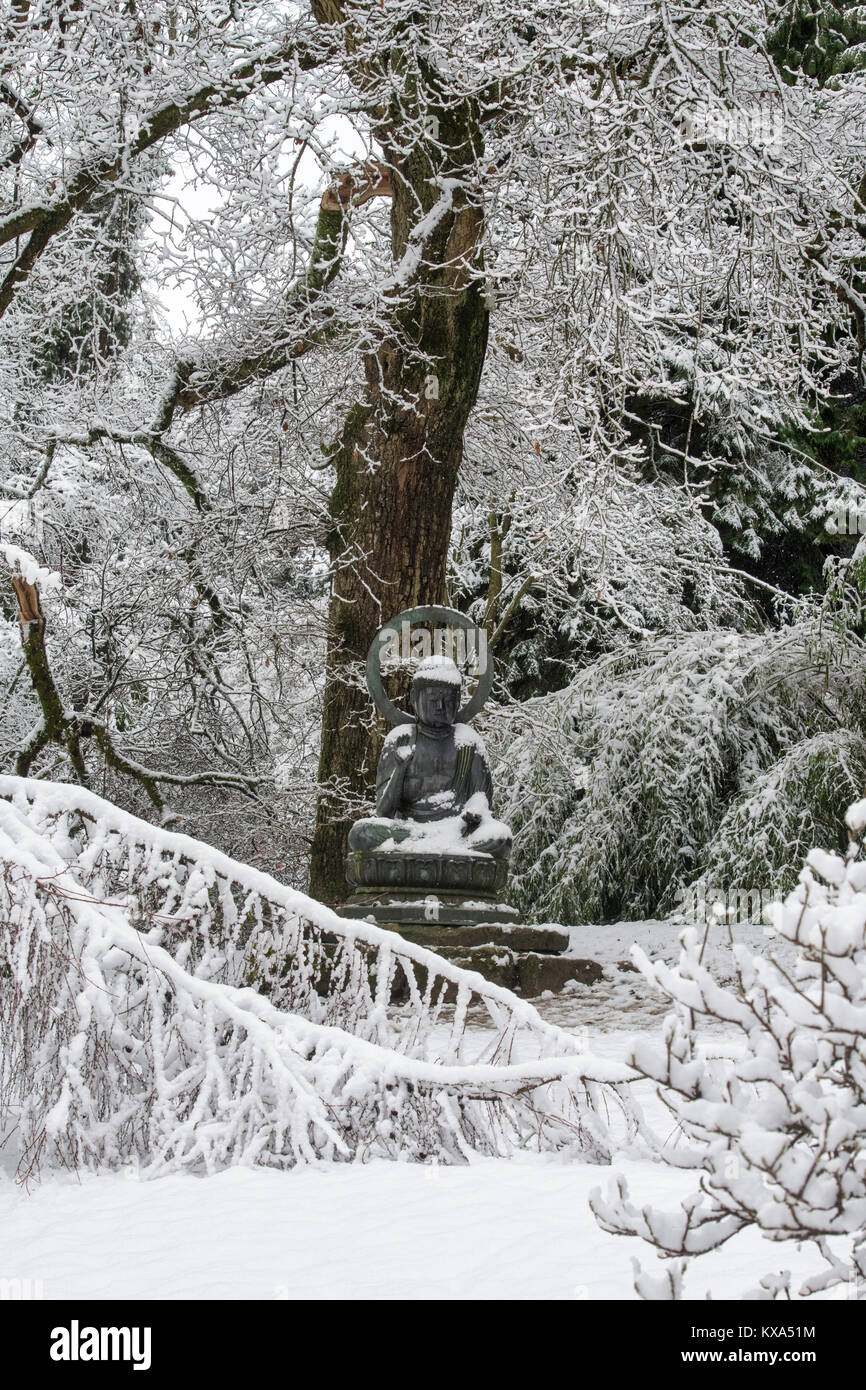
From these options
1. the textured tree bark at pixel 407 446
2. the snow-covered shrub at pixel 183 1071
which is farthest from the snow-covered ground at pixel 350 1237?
the textured tree bark at pixel 407 446

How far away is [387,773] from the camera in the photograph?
23.7 feet

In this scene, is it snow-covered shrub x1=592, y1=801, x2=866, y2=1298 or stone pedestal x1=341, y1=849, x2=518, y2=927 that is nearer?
snow-covered shrub x1=592, y1=801, x2=866, y2=1298

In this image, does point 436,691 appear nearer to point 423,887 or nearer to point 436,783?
point 436,783

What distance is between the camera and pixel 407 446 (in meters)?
8.24

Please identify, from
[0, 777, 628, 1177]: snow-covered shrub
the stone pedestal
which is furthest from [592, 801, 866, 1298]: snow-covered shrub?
the stone pedestal

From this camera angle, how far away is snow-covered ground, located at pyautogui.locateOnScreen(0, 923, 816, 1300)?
2234 millimetres

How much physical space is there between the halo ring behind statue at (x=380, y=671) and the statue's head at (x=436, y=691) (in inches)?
10.1

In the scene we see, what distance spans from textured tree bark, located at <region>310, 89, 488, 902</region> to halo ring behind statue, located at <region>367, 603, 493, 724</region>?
0.56 meters

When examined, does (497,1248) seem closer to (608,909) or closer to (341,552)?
(341,552)

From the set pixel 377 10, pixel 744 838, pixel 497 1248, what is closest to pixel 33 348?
pixel 377 10

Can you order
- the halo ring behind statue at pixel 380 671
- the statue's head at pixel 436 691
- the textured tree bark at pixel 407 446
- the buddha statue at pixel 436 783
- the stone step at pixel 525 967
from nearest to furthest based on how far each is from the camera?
the stone step at pixel 525 967, the buddha statue at pixel 436 783, the statue's head at pixel 436 691, the halo ring behind statue at pixel 380 671, the textured tree bark at pixel 407 446

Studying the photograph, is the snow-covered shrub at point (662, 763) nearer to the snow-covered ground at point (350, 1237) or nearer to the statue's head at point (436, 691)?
the statue's head at point (436, 691)

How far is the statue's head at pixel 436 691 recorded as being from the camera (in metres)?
7.22

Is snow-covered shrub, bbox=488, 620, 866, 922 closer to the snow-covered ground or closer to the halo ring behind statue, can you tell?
the halo ring behind statue
